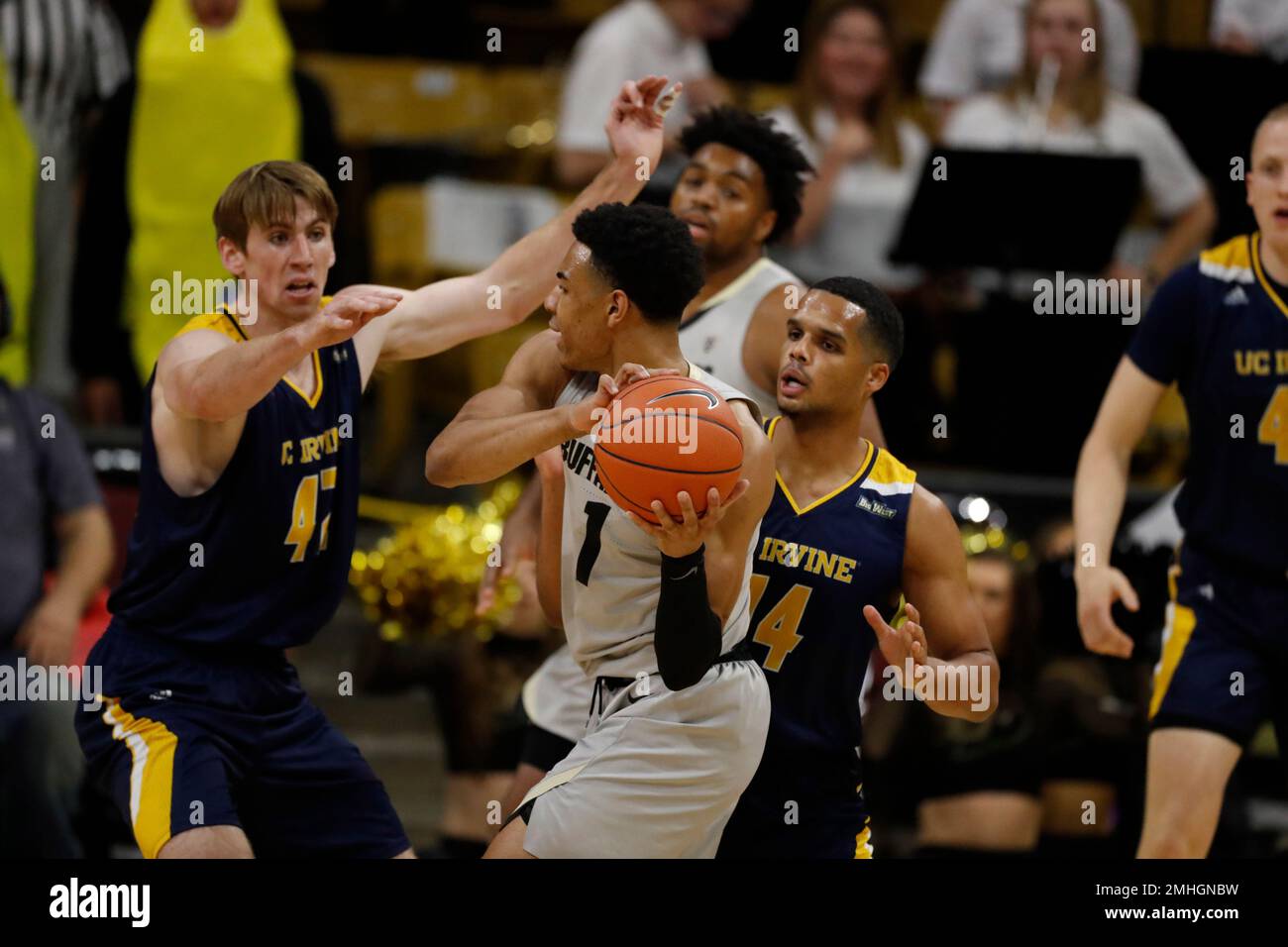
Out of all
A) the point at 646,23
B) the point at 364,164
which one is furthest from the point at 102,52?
the point at 646,23

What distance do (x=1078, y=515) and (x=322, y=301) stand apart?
6.71ft

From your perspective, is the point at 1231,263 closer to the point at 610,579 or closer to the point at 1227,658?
the point at 1227,658

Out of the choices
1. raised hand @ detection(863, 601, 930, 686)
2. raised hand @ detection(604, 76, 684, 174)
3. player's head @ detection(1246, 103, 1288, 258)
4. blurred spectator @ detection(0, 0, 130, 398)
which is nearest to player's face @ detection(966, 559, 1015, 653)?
player's head @ detection(1246, 103, 1288, 258)

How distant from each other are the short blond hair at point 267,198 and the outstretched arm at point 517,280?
42cm

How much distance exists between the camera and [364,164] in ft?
30.1

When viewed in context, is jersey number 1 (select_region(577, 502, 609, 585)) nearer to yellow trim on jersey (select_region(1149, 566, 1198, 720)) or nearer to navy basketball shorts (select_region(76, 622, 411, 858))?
navy basketball shorts (select_region(76, 622, 411, 858))

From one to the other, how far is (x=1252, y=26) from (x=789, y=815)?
5.53m

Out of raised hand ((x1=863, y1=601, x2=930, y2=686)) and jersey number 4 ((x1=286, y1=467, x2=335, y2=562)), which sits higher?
jersey number 4 ((x1=286, y1=467, x2=335, y2=562))

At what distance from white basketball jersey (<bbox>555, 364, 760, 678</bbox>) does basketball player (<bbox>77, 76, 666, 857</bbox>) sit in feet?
2.01

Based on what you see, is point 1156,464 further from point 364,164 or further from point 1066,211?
point 364,164

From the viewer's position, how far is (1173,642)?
5.25 meters

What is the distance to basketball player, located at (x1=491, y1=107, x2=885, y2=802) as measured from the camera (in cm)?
534

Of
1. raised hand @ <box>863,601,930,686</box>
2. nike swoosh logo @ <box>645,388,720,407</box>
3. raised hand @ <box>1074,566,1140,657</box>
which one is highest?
nike swoosh logo @ <box>645,388,720,407</box>

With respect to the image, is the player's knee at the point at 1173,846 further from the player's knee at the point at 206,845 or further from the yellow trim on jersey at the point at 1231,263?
the player's knee at the point at 206,845
